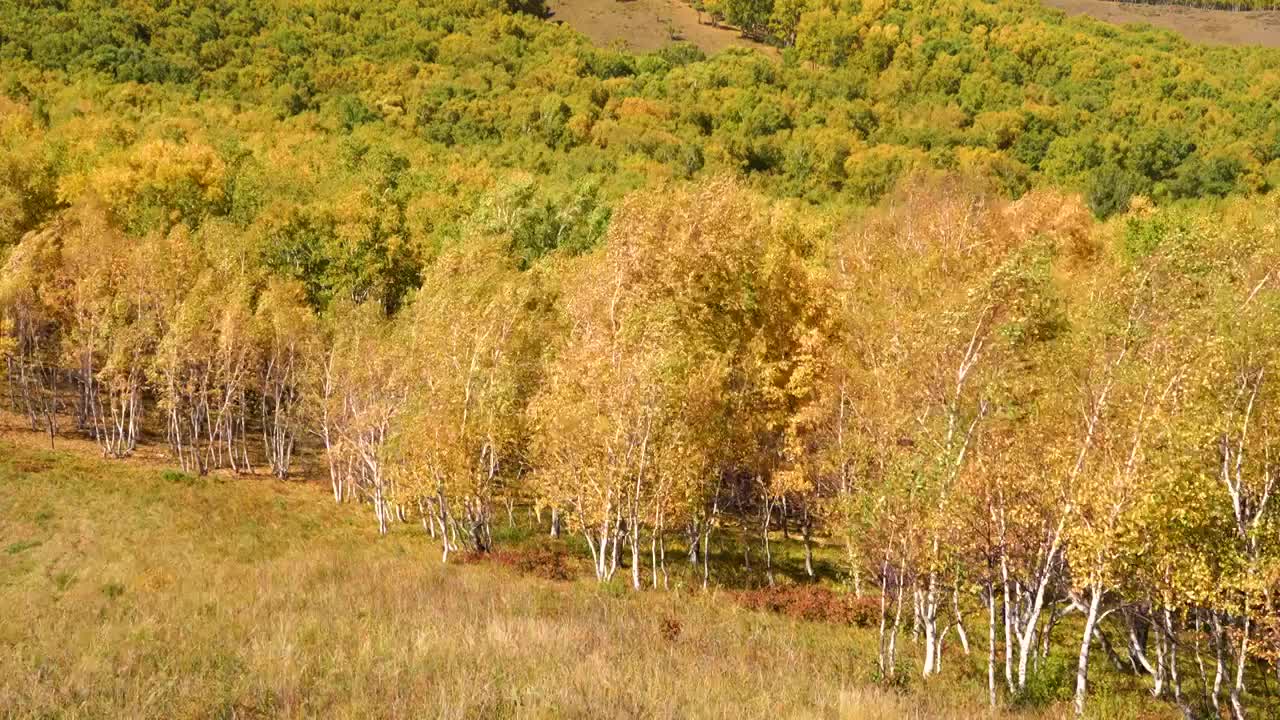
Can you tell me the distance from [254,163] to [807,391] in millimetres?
89093

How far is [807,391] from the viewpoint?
36469mm

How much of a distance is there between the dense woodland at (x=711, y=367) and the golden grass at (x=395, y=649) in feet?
15.2

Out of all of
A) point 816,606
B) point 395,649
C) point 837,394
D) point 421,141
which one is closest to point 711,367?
point 837,394

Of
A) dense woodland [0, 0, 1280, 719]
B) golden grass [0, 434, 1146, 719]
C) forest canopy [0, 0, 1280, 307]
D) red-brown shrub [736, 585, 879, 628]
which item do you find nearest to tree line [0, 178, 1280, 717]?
dense woodland [0, 0, 1280, 719]

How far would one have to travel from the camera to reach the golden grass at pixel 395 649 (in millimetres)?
10633

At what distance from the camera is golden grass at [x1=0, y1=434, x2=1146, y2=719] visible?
1063cm

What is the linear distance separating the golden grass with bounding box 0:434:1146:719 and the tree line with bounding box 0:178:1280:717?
418 centimetres

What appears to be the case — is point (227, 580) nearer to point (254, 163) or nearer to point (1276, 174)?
point (254, 163)

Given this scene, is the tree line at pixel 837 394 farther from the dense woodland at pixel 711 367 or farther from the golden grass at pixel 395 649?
the golden grass at pixel 395 649

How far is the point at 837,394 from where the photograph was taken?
1451 inches

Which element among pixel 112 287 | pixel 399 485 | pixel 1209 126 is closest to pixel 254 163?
pixel 112 287

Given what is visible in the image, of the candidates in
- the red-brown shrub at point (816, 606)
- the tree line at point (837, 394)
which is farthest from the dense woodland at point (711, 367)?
the red-brown shrub at point (816, 606)

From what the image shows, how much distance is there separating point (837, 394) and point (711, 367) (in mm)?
8760

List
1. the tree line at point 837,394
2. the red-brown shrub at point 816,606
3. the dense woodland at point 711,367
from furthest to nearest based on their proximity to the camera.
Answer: the red-brown shrub at point 816,606
the dense woodland at point 711,367
the tree line at point 837,394
